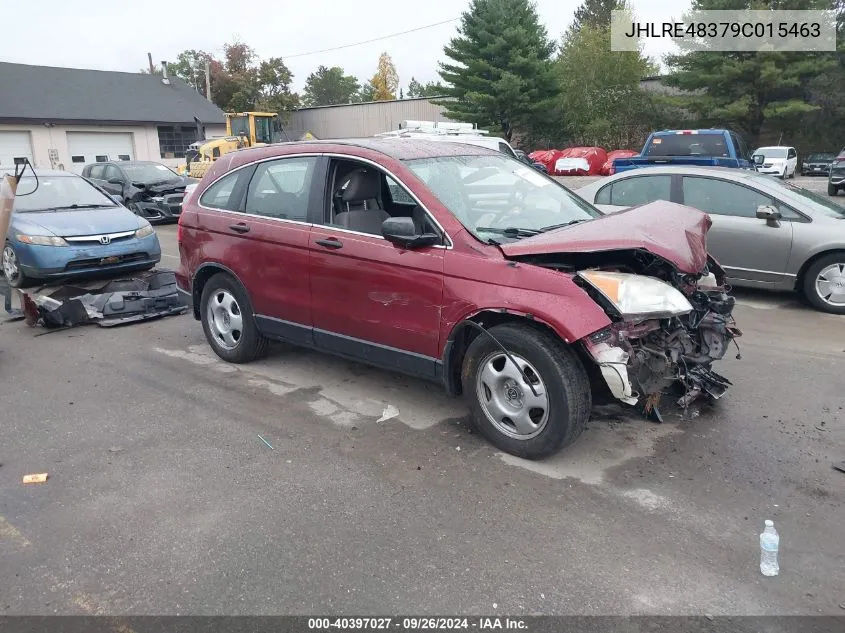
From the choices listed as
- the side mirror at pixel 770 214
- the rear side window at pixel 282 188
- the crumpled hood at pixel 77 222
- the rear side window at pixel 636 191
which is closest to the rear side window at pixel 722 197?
the side mirror at pixel 770 214

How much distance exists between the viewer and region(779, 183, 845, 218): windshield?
7477 millimetres

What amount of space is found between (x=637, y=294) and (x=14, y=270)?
26.8 feet

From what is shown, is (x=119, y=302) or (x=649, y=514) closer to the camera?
(x=649, y=514)

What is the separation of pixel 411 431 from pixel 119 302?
4.73 m

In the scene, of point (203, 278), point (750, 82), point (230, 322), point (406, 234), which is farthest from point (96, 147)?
point (406, 234)

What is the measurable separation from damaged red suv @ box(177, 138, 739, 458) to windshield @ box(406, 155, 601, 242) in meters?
0.02

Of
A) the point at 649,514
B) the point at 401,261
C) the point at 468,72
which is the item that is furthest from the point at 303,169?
the point at 468,72

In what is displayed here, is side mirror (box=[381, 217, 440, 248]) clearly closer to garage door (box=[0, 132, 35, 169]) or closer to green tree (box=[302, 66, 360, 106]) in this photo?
garage door (box=[0, 132, 35, 169])

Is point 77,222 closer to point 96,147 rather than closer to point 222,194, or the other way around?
point 222,194

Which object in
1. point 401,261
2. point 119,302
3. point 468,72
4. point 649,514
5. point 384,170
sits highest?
point 468,72

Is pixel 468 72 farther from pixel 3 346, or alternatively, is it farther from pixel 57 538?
pixel 57 538

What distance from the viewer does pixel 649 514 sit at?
3.42 meters

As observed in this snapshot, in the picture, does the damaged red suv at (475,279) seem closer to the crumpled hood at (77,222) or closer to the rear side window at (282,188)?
the rear side window at (282,188)

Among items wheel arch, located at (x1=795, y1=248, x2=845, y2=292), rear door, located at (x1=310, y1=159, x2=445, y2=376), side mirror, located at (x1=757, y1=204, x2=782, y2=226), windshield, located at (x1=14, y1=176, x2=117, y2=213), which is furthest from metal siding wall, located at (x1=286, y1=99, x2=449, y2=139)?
rear door, located at (x1=310, y1=159, x2=445, y2=376)
